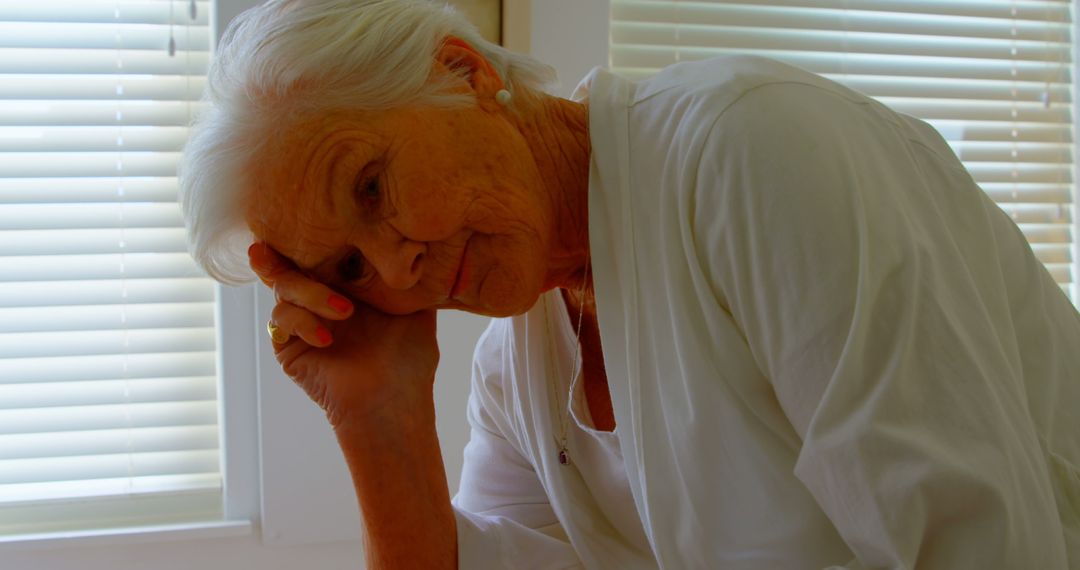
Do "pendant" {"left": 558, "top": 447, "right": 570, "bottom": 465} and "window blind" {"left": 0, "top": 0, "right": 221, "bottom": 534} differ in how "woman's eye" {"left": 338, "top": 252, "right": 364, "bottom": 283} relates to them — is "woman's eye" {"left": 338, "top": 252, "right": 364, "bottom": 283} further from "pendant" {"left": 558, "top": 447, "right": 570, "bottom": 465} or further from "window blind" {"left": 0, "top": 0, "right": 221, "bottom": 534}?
"window blind" {"left": 0, "top": 0, "right": 221, "bottom": 534}

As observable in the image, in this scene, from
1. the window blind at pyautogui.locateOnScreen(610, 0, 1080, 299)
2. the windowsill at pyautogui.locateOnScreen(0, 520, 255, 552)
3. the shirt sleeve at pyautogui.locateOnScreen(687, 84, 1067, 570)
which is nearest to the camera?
the shirt sleeve at pyautogui.locateOnScreen(687, 84, 1067, 570)

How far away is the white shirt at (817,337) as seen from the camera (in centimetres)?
82

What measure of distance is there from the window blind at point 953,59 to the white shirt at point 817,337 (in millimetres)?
1116

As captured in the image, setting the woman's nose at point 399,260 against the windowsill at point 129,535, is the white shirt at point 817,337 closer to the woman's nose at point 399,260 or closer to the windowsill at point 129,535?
the woman's nose at point 399,260

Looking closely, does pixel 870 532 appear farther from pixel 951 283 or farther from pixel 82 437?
pixel 82 437

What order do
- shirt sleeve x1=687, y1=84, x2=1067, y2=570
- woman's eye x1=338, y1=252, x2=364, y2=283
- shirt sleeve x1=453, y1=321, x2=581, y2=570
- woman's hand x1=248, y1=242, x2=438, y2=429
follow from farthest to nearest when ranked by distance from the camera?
shirt sleeve x1=453, y1=321, x2=581, y2=570, woman's hand x1=248, y1=242, x2=438, y2=429, woman's eye x1=338, y1=252, x2=364, y2=283, shirt sleeve x1=687, y1=84, x2=1067, y2=570

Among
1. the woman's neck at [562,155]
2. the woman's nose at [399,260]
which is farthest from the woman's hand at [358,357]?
the woman's neck at [562,155]

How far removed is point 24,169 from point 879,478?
174cm

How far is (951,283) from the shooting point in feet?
2.84

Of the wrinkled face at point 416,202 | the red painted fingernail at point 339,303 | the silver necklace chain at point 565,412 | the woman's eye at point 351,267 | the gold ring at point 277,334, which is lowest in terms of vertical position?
the silver necklace chain at point 565,412

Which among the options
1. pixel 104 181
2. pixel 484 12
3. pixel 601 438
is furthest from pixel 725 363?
pixel 104 181

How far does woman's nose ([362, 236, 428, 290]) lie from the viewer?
1112mm

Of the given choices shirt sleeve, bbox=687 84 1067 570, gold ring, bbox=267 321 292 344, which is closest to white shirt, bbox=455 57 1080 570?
shirt sleeve, bbox=687 84 1067 570

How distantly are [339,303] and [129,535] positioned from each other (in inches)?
41.9
